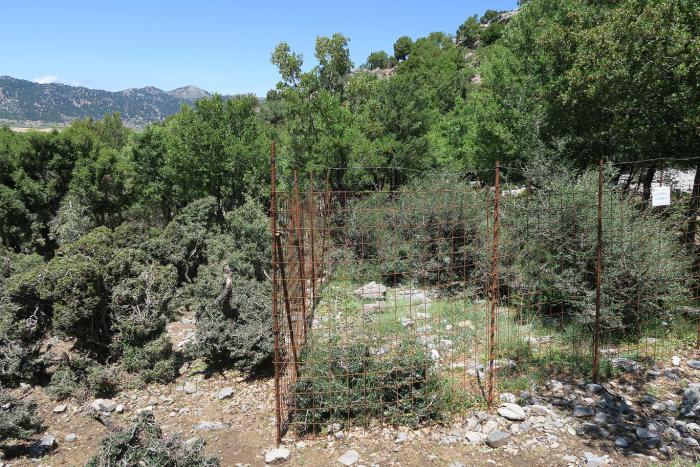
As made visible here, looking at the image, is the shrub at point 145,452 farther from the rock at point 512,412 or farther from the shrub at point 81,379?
the rock at point 512,412

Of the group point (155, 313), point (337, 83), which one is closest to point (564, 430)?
point (155, 313)

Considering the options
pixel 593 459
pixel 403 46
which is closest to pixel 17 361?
pixel 593 459

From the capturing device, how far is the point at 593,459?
3.65 meters

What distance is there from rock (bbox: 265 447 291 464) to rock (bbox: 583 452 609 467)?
2.53 m

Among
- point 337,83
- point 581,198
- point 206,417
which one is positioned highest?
point 337,83

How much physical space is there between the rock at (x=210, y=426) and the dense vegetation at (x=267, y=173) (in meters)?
Result: 0.97

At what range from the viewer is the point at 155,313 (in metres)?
6.15

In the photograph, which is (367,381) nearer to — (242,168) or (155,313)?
(155,313)

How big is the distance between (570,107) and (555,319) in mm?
5057

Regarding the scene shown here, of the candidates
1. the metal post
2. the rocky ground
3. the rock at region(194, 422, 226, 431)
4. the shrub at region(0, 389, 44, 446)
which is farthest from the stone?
the shrub at region(0, 389, 44, 446)

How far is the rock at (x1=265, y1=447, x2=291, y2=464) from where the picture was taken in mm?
3896

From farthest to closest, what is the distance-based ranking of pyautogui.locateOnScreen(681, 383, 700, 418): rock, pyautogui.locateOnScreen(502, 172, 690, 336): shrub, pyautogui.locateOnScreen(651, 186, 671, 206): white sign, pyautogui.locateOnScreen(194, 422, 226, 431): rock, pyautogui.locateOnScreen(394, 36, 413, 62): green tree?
1. pyautogui.locateOnScreen(394, 36, 413, 62): green tree
2. pyautogui.locateOnScreen(502, 172, 690, 336): shrub
3. pyautogui.locateOnScreen(651, 186, 671, 206): white sign
4. pyautogui.locateOnScreen(194, 422, 226, 431): rock
5. pyautogui.locateOnScreen(681, 383, 700, 418): rock

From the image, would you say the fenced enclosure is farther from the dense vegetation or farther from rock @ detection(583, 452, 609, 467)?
rock @ detection(583, 452, 609, 467)

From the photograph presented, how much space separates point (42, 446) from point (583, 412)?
539cm
